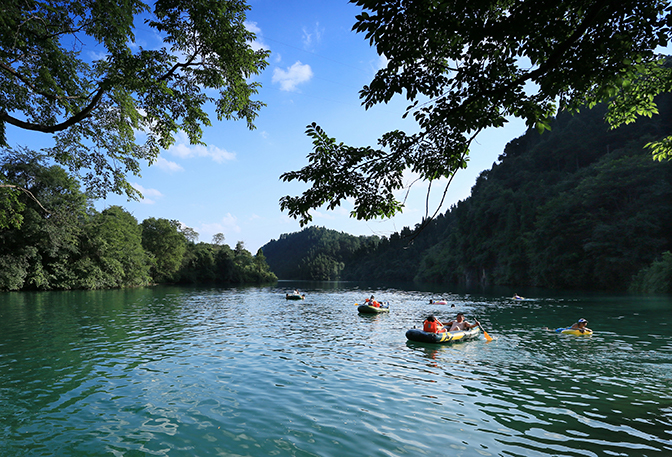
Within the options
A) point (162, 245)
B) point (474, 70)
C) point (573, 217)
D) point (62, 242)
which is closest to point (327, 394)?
point (474, 70)

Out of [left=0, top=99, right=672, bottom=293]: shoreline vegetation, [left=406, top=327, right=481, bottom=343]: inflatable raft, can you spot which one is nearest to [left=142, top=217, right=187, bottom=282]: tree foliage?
[left=0, top=99, right=672, bottom=293]: shoreline vegetation

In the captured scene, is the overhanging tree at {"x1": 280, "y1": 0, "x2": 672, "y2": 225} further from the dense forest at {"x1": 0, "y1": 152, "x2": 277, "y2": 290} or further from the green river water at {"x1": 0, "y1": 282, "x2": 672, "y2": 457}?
the dense forest at {"x1": 0, "y1": 152, "x2": 277, "y2": 290}

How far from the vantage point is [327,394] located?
32.2 feet

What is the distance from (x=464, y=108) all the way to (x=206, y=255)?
4142 inches

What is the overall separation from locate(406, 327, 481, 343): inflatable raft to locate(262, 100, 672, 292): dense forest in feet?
17.8

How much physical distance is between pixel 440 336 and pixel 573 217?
2347 inches

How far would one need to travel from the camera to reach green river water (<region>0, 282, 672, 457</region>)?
7051 mm

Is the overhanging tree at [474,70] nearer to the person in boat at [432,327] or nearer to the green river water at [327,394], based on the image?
the green river water at [327,394]

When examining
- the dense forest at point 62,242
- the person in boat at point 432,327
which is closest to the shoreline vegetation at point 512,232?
the dense forest at point 62,242

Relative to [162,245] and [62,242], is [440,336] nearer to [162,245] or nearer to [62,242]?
[62,242]

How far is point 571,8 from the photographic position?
5512mm

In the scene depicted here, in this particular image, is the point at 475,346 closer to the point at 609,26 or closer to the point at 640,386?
the point at 640,386

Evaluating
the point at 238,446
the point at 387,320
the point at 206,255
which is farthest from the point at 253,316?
the point at 206,255

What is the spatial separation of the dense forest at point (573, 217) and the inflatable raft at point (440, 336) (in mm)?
5438
